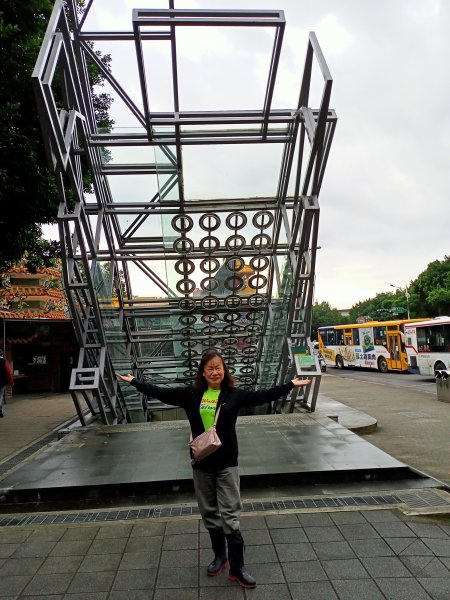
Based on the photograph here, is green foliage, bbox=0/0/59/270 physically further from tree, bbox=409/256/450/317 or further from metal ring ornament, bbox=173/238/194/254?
tree, bbox=409/256/450/317

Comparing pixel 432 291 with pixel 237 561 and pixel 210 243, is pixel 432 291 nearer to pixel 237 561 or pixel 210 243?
pixel 210 243

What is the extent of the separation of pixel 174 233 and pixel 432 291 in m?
35.1

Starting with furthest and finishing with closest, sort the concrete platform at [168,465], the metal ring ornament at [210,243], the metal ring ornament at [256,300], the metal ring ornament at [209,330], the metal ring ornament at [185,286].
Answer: the metal ring ornament at [209,330]
the metal ring ornament at [256,300]
the metal ring ornament at [185,286]
the metal ring ornament at [210,243]
the concrete platform at [168,465]

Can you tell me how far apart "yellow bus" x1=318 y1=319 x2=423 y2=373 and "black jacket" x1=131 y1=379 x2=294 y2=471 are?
815 inches

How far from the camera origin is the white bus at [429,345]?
17984 mm

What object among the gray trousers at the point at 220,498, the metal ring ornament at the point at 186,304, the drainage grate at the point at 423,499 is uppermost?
the metal ring ornament at the point at 186,304

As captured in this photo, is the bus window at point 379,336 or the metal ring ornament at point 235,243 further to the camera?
the bus window at point 379,336

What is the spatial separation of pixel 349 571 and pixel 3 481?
12.2 feet

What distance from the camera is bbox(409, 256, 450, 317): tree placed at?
3772cm

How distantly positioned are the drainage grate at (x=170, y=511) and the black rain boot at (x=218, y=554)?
1032mm

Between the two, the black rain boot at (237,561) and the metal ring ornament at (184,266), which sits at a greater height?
the metal ring ornament at (184,266)

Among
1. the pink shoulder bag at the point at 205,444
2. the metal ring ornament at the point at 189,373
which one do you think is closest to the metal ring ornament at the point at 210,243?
the metal ring ornament at the point at 189,373

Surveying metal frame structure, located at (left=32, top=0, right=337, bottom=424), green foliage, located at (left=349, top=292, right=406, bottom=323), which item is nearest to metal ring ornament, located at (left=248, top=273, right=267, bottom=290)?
metal frame structure, located at (left=32, top=0, right=337, bottom=424)

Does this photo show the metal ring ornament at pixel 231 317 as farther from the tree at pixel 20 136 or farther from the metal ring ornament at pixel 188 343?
the tree at pixel 20 136
